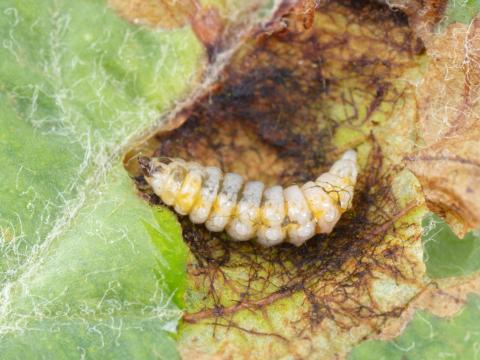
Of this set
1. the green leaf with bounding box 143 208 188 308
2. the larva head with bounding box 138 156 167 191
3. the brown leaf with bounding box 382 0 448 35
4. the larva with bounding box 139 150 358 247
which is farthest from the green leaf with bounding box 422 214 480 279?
the larva head with bounding box 138 156 167 191

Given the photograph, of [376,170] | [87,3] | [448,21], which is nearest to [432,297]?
[376,170]

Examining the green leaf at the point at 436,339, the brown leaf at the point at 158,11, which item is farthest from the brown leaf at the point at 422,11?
the green leaf at the point at 436,339

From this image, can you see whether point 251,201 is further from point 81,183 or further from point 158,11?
point 158,11

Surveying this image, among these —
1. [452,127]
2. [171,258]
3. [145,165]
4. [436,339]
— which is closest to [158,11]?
[145,165]

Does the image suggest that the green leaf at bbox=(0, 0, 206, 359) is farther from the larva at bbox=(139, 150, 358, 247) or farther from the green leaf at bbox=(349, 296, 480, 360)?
the green leaf at bbox=(349, 296, 480, 360)

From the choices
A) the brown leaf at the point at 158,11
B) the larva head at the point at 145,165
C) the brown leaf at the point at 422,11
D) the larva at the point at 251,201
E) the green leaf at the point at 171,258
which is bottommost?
the green leaf at the point at 171,258

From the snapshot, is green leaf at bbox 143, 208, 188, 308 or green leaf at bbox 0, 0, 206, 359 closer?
green leaf at bbox 0, 0, 206, 359

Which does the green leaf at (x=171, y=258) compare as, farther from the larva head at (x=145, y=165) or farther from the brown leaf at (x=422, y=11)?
the brown leaf at (x=422, y=11)
